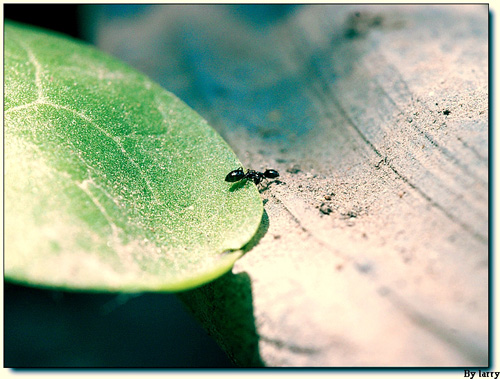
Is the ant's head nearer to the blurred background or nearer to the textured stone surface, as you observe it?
the textured stone surface

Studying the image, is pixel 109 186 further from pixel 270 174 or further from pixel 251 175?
pixel 270 174

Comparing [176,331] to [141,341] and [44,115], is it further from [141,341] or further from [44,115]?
[44,115]

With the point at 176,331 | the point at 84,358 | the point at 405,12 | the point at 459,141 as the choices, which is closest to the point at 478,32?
the point at 405,12

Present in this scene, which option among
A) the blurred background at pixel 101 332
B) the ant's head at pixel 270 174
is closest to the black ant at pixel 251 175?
the ant's head at pixel 270 174

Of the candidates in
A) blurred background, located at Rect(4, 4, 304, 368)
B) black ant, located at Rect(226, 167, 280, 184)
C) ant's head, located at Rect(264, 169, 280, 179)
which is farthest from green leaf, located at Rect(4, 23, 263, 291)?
blurred background, located at Rect(4, 4, 304, 368)

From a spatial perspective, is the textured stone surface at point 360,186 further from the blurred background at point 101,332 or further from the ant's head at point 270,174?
the blurred background at point 101,332

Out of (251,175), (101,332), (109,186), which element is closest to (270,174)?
(251,175)
